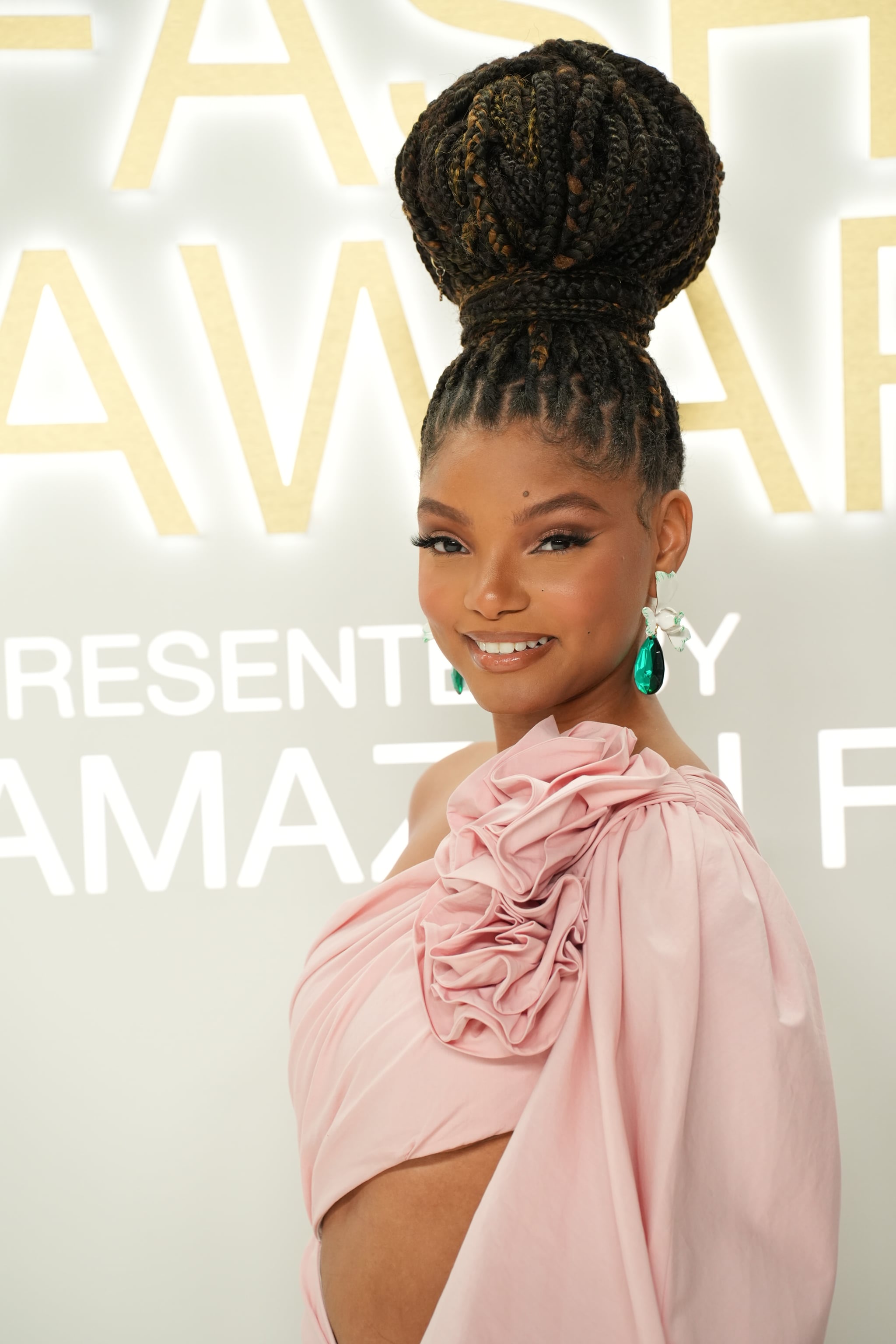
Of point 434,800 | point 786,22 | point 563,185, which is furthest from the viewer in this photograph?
point 786,22

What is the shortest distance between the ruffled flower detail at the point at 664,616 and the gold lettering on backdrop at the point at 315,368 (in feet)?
3.10

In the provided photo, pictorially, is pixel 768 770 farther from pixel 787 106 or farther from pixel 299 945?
pixel 787 106

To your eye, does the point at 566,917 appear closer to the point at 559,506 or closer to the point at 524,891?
the point at 524,891

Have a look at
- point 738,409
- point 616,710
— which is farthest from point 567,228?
point 738,409

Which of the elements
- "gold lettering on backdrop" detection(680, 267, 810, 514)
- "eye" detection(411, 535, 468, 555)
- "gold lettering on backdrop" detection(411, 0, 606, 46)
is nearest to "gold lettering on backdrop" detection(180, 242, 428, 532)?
"gold lettering on backdrop" detection(411, 0, 606, 46)

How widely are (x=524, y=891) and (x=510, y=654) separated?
0.26 meters

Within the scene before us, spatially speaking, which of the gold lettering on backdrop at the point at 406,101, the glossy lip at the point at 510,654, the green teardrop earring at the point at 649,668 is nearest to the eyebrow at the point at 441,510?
the glossy lip at the point at 510,654

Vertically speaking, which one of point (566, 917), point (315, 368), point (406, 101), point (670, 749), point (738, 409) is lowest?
point (566, 917)

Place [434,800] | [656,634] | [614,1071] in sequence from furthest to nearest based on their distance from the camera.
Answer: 1. [434,800]
2. [656,634]
3. [614,1071]

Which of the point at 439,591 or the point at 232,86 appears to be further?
the point at 232,86

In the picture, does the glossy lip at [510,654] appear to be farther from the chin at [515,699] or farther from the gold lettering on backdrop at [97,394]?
the gold lettering on backdrop at [97,394]

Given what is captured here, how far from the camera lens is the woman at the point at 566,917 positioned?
3.00ft

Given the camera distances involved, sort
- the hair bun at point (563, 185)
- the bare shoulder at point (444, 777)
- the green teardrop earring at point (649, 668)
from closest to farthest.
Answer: the hair bun at point (563, 185), the green teardrop earring at point (649, 668), the bare shoulder at point (444, 777)

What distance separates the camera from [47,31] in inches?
78.1
